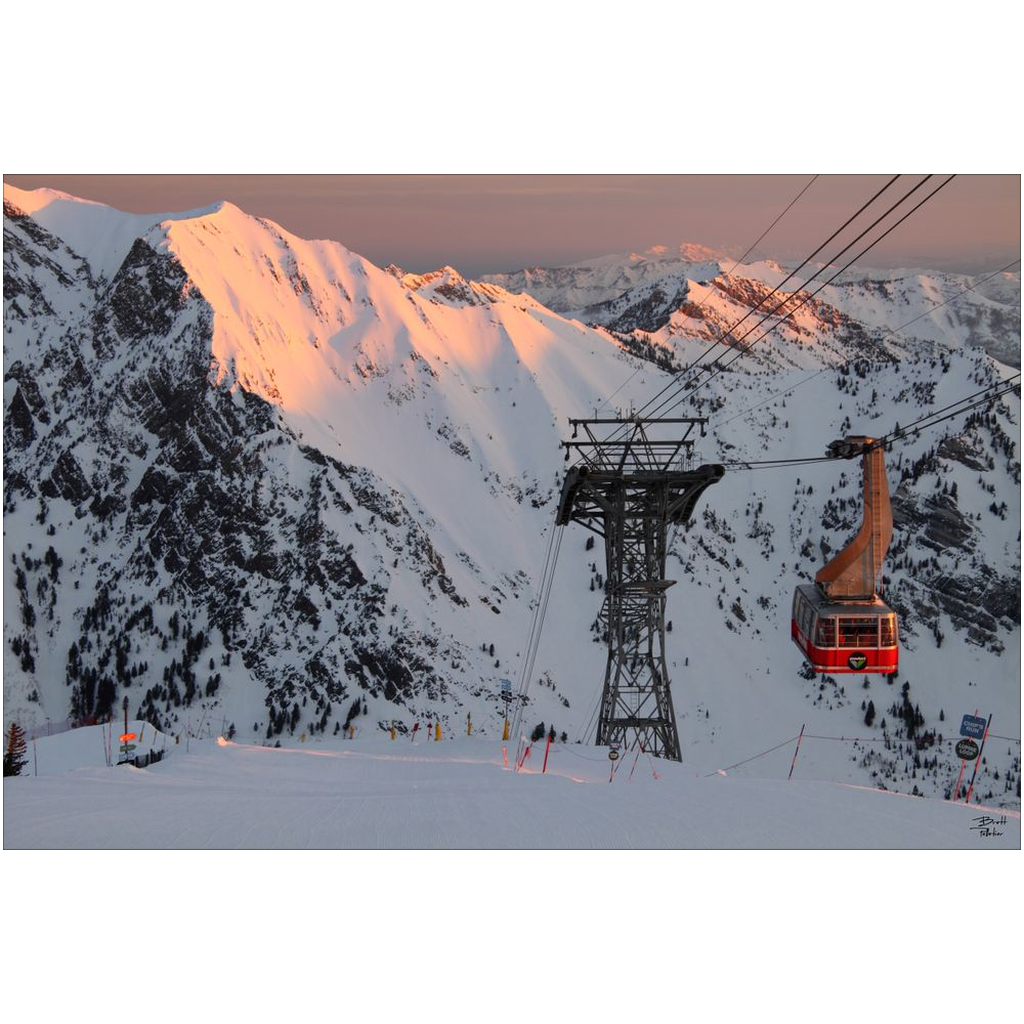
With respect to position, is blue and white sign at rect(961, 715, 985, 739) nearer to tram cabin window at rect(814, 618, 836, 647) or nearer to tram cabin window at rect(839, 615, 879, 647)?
tram cabin window at rect(839, 615, 879, 647)

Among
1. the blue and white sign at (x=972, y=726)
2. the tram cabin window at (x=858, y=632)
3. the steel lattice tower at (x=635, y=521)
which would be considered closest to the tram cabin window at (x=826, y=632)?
the tram cabin window at (x=858, y=632)

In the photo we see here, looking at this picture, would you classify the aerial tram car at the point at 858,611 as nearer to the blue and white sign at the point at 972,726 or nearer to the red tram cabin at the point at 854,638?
the red tram cabin at the point at 854,638

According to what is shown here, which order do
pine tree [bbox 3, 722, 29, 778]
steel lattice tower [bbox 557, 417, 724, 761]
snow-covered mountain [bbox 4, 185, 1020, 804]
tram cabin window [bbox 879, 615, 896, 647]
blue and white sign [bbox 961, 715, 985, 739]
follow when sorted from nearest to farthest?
tram cabin window [bbox 879, 615, 896, 647] → blue and white sign [bbox 961, 715, 985, 739] → steel lattice tower [bbox 557, 417, 724, 761] → pine tree [bbox 3, 722, 29, 778] → snow-covered mountain [bbox 4, 185, 1020, 804]

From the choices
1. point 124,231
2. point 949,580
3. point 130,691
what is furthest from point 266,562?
point 949,580

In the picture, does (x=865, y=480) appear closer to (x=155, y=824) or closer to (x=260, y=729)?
(x=155, y=824)
